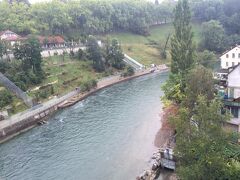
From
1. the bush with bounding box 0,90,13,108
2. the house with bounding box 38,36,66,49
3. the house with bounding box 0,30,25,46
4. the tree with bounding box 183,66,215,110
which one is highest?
the house with bounding box 0,30,25,46

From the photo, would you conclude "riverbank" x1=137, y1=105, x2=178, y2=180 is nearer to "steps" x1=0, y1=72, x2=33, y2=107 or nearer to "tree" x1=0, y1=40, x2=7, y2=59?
"steps" x1=0, y1=72, x2=33, y2=107

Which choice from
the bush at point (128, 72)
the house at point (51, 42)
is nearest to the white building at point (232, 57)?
the bush at point (128, 72)

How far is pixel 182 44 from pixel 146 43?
196 ft

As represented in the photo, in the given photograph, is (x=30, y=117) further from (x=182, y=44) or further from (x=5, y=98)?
(x=182, y=44)

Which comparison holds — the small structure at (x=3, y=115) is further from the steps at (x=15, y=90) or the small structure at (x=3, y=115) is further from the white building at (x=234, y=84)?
the white building at (x=234, y=84)

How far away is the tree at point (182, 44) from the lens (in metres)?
46.2

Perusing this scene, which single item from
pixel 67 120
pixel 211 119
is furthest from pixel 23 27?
pixel 211 119

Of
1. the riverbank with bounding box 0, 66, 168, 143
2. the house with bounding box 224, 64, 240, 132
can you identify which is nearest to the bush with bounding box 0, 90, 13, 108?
the riverbank with bounding box 0, 66, 168, 143

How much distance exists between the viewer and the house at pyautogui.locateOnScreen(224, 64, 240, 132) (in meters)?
32.1

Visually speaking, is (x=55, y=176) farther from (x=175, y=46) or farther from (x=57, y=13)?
(x=57, y=13)

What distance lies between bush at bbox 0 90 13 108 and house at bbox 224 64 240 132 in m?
34.0

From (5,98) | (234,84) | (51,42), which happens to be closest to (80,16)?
(51,42)

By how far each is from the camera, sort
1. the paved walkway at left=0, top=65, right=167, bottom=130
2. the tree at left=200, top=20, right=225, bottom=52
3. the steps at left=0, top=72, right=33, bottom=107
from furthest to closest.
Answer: the tree at left=200, top=20, right=225, bottom=52
the steps at left=0, top=72, right=33, bottom=107
the paved walkway at left=0, top=65, right=167, bottom=130

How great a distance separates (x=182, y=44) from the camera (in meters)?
46.9
